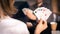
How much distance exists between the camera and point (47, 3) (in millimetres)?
908

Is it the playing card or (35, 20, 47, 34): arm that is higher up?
the playing card

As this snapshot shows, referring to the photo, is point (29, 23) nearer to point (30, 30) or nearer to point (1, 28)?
Answer: point (30, 30)

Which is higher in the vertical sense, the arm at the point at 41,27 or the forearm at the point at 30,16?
the forearm at the point at 30,16

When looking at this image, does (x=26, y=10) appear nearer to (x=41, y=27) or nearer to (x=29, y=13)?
(x=29, y=13)

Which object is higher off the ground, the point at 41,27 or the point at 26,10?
the point at 26,10

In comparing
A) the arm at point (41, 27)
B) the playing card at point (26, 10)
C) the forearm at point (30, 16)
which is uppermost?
the playing card at point (26, 10)

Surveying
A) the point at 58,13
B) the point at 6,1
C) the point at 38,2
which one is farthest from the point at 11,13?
the point at 58,13

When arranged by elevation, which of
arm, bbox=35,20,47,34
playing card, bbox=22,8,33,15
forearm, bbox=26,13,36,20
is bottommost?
arm, bbox=35,20,47,34

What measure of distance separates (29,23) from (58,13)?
0.21m

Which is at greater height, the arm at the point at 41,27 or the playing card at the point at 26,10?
the playing card at the point at 26,10

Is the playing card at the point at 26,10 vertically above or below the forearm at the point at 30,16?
above

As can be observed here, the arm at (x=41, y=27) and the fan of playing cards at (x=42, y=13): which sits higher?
the fan of playing cards at (x=42, y=13)

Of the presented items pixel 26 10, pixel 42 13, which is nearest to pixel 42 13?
pixel 42 13

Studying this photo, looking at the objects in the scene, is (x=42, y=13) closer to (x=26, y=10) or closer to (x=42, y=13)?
(x=42, y=13)
